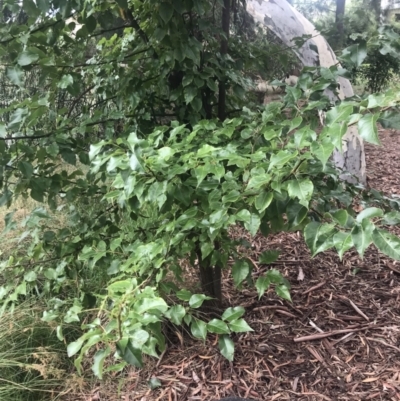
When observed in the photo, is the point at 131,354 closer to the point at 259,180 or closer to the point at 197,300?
the point at 197,300

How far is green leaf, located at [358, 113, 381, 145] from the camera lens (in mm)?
761

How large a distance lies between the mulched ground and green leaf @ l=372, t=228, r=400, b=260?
114 cm

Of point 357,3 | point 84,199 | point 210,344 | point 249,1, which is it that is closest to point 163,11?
point 84,199

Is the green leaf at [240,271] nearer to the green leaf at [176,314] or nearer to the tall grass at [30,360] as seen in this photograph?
the green leaf at [176,314]

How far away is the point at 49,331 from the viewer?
89.8 inches

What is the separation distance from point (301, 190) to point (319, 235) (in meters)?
0.11

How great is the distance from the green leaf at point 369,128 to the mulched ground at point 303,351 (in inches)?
50.5

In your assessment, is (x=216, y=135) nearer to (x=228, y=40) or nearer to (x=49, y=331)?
(x=228, y=40)

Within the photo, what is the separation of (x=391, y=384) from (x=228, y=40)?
62.3 inches

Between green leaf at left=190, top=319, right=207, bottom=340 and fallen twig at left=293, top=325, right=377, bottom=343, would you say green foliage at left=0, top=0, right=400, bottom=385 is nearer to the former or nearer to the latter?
green leaf at left=190, top=319, right=207, bottom=340

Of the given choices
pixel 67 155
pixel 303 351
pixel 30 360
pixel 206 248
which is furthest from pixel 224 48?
pixel 30 360

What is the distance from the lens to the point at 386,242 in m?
0.77

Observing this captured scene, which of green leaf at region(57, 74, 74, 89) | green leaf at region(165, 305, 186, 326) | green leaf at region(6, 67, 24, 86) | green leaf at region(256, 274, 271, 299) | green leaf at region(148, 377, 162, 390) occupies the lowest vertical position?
green leaf at region(148, 377, 162, 390)

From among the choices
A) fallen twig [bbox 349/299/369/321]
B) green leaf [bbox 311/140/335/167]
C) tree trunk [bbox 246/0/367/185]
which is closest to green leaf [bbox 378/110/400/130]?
green leaf [bbox 311/140/335/167]
